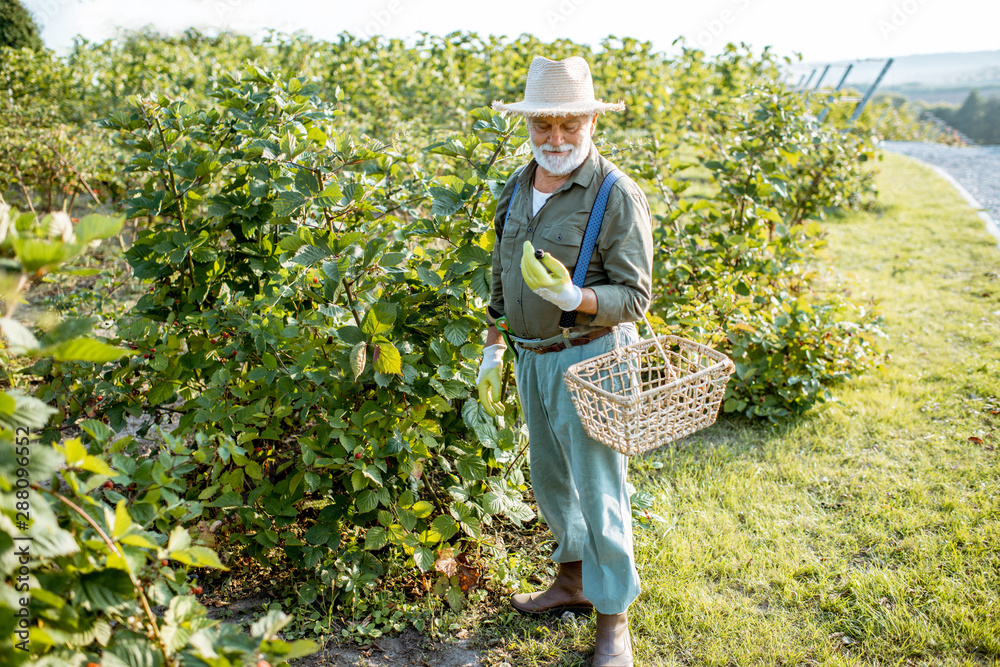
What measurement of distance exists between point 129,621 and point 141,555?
0.15 metres

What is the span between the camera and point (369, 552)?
8.45 feet

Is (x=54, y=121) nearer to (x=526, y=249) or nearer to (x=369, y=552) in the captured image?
(x=369, y=552)

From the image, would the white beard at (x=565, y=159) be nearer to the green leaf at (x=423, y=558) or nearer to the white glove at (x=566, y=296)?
the white glove at (x=566, y=296)

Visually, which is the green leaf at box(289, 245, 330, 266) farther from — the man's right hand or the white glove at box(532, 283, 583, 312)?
the white glove at box(532, 283, 583, 312)

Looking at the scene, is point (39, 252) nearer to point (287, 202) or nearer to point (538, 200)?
point (287, 202)

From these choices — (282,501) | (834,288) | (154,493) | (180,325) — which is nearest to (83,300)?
(180,325)

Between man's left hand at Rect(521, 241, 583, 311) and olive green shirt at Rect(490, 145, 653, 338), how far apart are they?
0.12 meters

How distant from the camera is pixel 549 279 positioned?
172 centimetres

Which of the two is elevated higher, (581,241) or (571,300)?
(581,241)

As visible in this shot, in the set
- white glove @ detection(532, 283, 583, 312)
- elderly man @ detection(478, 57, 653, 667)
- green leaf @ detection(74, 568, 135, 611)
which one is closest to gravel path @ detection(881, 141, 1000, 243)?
elderly man @ detection(478, 57, 653, 667)

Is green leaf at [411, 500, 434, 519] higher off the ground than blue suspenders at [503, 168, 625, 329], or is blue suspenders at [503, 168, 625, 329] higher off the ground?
blue suspenders at [503, 168, 625, 329]

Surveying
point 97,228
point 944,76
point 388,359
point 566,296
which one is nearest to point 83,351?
point 97,228

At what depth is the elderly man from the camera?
1909mm

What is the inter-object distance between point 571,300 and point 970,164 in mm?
14951
